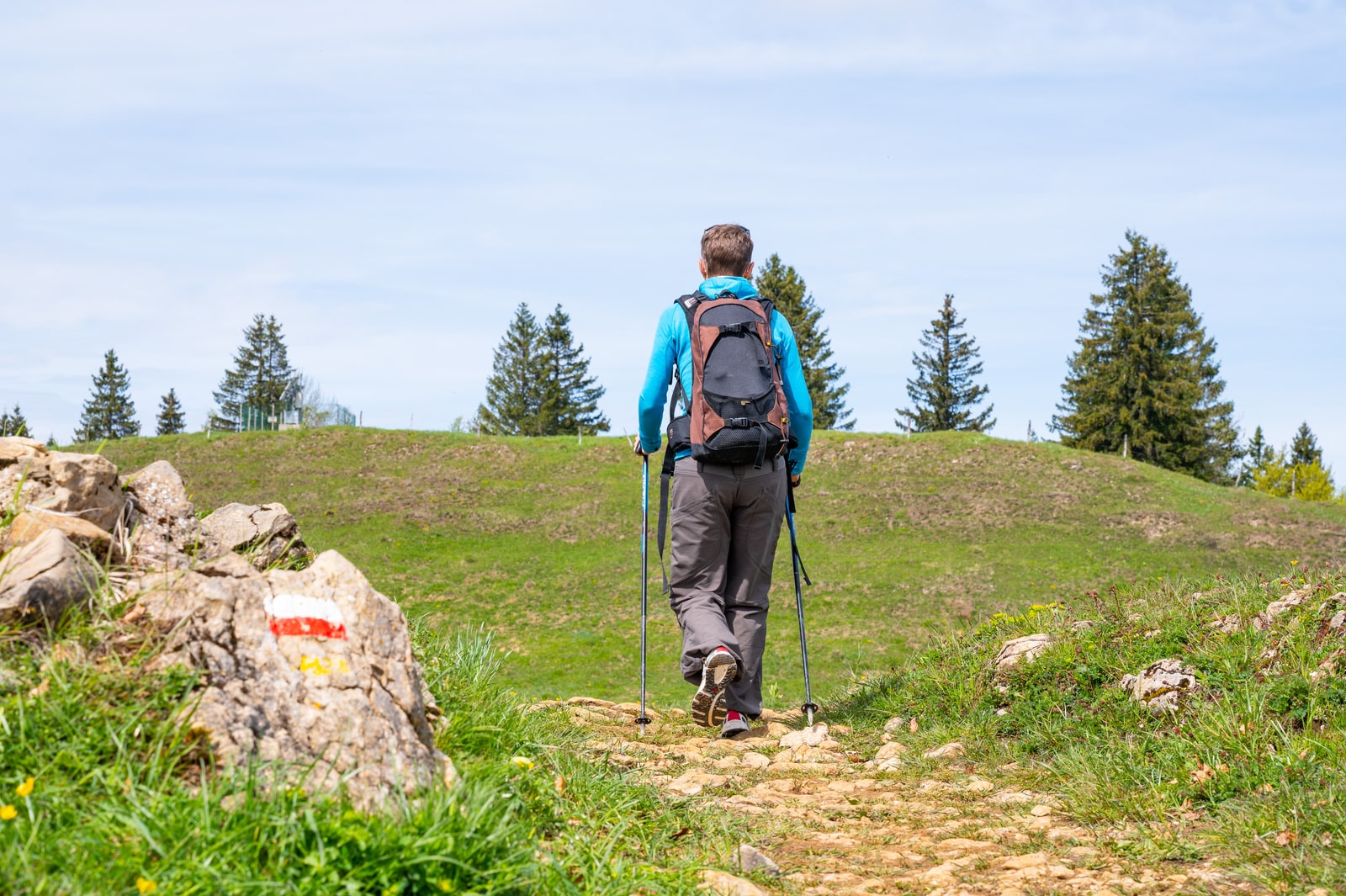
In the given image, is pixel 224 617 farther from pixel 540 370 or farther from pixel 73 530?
pixel 540 370

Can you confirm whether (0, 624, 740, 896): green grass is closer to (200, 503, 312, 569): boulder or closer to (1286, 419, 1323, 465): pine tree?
(200, 503, 312, 569): boulder

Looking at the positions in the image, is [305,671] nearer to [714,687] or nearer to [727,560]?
[714,687]

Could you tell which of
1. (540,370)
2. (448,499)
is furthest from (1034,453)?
(540,370)

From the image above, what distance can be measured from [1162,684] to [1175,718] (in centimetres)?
32

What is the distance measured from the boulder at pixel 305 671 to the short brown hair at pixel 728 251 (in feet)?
10.1

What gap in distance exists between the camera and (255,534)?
4.19 metres

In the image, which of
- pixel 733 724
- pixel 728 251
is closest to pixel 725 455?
pixel 728 251

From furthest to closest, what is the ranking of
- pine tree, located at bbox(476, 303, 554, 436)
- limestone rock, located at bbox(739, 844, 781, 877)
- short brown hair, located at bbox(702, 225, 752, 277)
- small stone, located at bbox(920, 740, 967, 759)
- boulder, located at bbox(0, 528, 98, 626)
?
pine tree, located at bbox(476, 303, 554, 436) < short brown hair, located at bbox(702, 225, 752, 277) < small stone, located at bbox(920, 740, 967, 759) < limestone rock, located at bbox(739, 844, 781, 877) < boulder, located at bbox(0, 528, 98, 626)

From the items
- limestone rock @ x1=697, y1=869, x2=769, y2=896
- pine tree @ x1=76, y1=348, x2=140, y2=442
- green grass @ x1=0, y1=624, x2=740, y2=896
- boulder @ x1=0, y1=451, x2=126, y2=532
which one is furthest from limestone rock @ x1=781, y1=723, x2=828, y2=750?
pine tree @ x1=76, y1=348, x2=140, y2=442

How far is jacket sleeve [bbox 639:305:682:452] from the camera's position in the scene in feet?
18.2

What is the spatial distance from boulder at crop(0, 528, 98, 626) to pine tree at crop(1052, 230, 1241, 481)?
45.0 metres

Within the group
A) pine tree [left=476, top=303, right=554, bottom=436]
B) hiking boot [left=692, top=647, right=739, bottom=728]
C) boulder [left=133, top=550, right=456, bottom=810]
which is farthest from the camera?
pine tree [left=476, top=303, right=554, bottom=436]

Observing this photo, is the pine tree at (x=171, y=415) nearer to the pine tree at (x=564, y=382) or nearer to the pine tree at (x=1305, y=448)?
the pine tree at (x=564, y=382)

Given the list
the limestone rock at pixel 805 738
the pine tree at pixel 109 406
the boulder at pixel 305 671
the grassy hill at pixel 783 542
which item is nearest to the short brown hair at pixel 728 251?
the limestone rock at pixel 805 738
